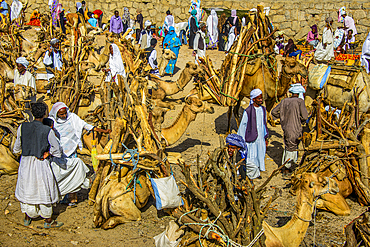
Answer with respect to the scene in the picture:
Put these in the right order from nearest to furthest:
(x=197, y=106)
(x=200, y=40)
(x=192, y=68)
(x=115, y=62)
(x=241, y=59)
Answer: (x=197, y=106), (x=241, y=59), (x=115, y=62), (x=192, y=68), (x=200, y=40)

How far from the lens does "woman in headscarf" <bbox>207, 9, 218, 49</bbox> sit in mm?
18469

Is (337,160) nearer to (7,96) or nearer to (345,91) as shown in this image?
(345,91)

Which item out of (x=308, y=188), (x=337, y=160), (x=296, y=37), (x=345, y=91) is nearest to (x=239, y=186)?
(x=308, y=188)

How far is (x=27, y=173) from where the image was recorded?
444 centimetres

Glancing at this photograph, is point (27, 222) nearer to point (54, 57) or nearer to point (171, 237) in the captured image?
point (171, 237)

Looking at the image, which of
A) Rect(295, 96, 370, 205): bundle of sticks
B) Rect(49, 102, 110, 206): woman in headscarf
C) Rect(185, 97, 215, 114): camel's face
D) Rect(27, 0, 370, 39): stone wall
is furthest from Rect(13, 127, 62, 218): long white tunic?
Result: Rect(27, 0, 370, 39): stone wall

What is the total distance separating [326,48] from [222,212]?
48.6 ft

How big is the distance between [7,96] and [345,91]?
8.03 meters

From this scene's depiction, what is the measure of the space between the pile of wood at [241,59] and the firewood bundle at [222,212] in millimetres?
4120

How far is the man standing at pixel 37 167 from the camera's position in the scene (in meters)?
4.34

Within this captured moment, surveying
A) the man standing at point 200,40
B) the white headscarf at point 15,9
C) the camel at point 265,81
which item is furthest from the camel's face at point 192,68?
the white headscarf at point 15,9

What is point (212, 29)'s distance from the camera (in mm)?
18703

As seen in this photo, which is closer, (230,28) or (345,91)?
(345,91)

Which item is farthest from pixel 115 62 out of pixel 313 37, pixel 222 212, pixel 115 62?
pixel 313 37
